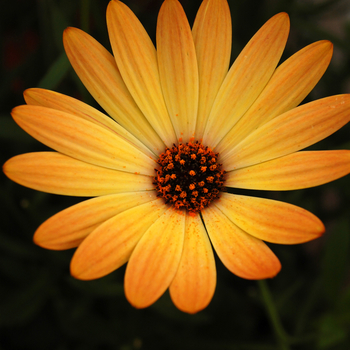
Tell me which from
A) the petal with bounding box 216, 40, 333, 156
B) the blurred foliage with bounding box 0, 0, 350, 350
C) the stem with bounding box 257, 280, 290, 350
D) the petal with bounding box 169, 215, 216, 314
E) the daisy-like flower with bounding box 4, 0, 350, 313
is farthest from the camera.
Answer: the blurred foliage with bounding box 0, 0, 350, 350

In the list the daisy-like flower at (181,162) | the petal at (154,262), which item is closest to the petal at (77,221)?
the daisy-like flower at (181,162)

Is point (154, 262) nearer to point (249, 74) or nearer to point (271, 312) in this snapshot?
point (271, 312)

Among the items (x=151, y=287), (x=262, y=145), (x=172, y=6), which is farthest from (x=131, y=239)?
(x=172, y=6)

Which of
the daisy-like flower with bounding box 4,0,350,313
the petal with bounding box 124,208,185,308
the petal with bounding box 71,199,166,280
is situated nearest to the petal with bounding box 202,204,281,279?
the daisy-like flower with bounding box 4,0,350,313

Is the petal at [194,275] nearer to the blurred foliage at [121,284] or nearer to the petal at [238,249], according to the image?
the petal at [238,249]

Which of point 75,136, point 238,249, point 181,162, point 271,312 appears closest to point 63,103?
point 75,136

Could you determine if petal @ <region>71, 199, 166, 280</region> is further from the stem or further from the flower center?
the stem

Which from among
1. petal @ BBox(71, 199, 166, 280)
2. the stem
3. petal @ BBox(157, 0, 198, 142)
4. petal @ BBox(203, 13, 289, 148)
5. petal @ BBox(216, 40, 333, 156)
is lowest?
the stem
